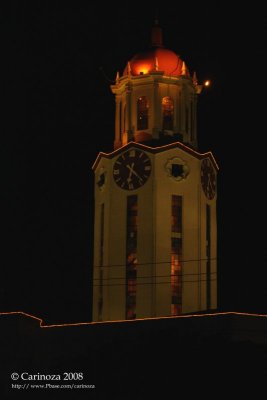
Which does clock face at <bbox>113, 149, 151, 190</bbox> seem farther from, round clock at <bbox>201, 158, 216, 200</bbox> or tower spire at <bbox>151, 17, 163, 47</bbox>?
tower spire at <bbox>151, 17, 163, 47</bbox>

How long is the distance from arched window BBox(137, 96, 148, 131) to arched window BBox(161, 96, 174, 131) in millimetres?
1152

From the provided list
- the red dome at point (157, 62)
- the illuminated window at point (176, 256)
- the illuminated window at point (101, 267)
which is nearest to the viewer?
the illuminated window at point (176, 256)

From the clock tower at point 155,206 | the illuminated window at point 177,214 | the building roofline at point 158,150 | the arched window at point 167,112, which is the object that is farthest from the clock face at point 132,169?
the arched window at point 167,112

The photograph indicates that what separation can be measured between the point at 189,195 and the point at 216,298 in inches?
268

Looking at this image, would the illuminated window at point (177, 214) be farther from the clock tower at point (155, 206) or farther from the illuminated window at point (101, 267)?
the illuminated window at point (101, 267)

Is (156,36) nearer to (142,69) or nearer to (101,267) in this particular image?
(142,69)

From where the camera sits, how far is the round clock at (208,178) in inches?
2509

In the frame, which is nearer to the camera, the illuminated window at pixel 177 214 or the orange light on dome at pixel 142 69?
the illuminated window at pixel 177 214

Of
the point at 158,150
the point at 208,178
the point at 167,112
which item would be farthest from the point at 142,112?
the point at 208,178

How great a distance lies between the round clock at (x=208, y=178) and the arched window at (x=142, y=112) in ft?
15.5

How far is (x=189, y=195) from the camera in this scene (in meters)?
62.3

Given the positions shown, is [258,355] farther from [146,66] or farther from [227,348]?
[146,66]

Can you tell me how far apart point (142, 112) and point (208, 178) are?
6.17m

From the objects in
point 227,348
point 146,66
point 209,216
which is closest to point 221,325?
point 227,348
